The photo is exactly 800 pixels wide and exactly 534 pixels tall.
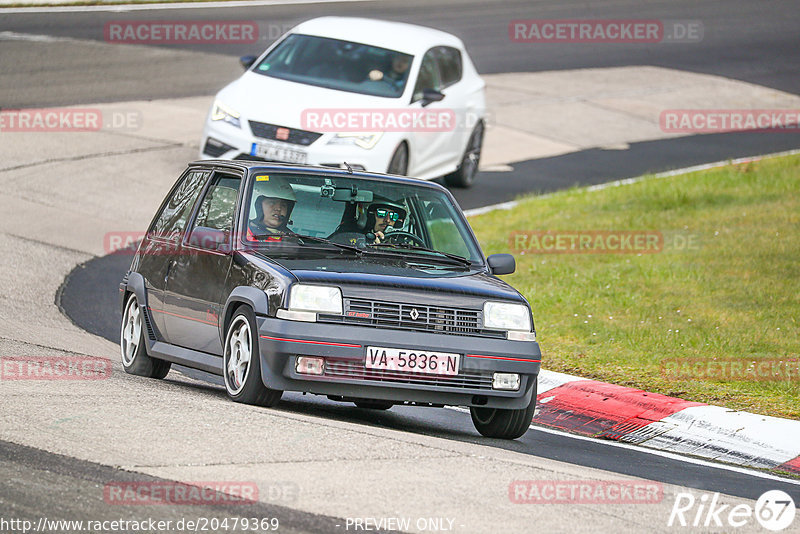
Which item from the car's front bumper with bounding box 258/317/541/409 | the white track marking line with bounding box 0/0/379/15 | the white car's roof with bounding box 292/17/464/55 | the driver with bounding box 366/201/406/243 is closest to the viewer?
the car's front bumper with bounding box 258/317/541/409

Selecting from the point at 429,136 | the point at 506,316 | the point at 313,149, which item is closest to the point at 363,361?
the point at 506,316

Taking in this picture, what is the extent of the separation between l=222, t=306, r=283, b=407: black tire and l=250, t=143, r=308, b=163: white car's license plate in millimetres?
6856

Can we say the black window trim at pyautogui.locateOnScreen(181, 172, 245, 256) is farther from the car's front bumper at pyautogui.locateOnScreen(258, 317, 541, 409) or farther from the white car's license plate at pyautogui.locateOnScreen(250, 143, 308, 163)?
the white car's license plate at pyautogui.locateOnScreen(250, 143, 308, 163)

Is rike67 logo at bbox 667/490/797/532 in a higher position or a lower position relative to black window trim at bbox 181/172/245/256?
lower

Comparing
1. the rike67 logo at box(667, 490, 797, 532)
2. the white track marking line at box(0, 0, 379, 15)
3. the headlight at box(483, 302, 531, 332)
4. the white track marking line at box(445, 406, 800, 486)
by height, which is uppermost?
the white track marking line at box(0, 0, 379, 15)

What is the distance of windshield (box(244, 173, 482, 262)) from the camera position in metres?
8.33

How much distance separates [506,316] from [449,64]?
33.9 ft

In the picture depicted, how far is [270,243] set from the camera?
322 inches

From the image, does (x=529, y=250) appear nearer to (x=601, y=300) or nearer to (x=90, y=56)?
(x=601, y=300)

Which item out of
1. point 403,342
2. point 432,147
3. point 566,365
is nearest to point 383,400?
point 403,342

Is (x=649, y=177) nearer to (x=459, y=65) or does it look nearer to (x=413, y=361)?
(x=459, y=65)

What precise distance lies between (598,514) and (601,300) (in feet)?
22.5

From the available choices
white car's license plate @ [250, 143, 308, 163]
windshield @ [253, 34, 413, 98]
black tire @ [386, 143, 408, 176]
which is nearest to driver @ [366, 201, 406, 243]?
white car's license plate @ [250, 143, 308, 163]

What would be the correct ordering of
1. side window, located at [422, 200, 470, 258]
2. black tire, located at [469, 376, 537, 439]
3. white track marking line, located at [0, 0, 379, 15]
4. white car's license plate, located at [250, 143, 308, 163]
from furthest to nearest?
1. white track marking line, located at [0, 0, 379, 15]
2. white car's license plate, located at [250, 143, 308, 163]
3. side window, located at [422, 200, 470, 258]
4. black tire, located at [469, 376, 537, 439]
